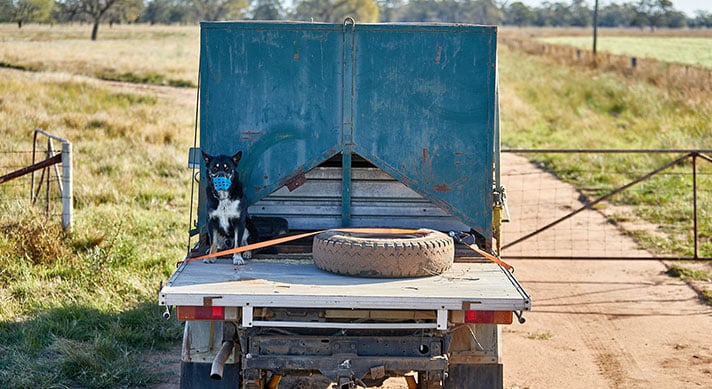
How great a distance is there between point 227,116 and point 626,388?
138 inches

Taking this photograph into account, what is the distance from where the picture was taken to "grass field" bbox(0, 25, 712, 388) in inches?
286

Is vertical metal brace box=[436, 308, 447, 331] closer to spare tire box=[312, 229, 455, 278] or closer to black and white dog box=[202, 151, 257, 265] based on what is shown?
spare tire box=[312, 229, 455, 278]

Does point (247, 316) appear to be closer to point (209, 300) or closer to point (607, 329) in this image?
point (209, 300)

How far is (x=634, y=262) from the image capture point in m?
10.7

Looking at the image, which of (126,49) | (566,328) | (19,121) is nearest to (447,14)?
(126,49)

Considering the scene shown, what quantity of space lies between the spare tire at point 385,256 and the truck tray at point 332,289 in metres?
0.05

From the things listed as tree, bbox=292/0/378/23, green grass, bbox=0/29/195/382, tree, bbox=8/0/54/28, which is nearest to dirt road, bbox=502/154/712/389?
green grass, bbox=0/29/195/382

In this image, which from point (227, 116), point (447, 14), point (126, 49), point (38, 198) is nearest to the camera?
point (227, 116)

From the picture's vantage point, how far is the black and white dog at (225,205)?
586cm

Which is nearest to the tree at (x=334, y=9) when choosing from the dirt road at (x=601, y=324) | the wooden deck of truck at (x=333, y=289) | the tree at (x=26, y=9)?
the tree at (x=26, y=9)

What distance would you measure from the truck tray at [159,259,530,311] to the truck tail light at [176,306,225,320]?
64 mm

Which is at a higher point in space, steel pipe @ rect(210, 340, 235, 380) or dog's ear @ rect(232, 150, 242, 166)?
dog's ear @ rect(232, 150, 242, 166)

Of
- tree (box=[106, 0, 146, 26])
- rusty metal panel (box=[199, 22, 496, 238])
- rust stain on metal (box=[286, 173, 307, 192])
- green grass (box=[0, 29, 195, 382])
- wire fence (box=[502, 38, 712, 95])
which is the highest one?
tree (box=[106, 0, 146, 26])

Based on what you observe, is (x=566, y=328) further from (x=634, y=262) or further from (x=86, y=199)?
(x=86, y=199)
